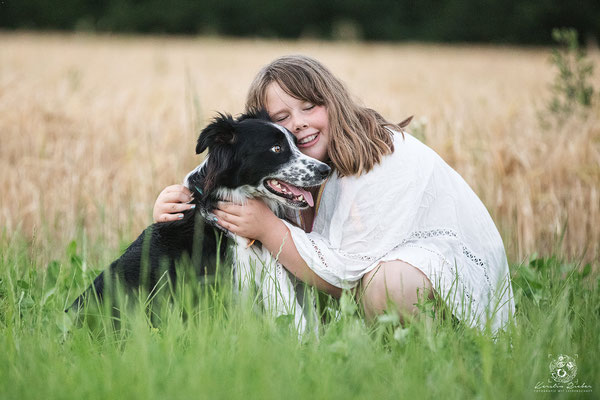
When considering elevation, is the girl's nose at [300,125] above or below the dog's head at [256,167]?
above

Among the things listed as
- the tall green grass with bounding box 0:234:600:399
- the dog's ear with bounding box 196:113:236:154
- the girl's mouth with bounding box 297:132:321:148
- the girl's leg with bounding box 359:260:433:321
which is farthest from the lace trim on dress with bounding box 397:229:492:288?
the dog's ear with bounding box 196:113:236:154

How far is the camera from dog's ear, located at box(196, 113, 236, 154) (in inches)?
113

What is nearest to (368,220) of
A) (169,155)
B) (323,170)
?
(323,170)

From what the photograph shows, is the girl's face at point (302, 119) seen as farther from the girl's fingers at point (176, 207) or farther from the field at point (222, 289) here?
the field at point (222, 289)

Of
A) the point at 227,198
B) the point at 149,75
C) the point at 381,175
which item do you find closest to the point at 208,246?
the point at 227,198

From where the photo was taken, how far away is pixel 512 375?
1.99 m

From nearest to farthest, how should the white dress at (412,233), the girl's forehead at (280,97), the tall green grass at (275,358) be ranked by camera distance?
the tall green grass at (275,358) → the white dress at (412,233) → the girl's forehead at (280,97)

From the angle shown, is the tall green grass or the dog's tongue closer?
the tall green grass

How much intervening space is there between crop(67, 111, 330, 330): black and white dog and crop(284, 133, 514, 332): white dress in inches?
8.4

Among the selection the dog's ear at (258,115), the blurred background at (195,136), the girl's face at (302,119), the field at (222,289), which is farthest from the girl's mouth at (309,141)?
the field at (222,289)

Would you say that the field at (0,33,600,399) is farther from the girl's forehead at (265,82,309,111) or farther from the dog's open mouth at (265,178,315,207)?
the girl's forehead at (265,82,309,111)

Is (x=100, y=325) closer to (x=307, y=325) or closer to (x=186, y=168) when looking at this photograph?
(x=307, y=325)

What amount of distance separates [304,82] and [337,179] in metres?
0.56

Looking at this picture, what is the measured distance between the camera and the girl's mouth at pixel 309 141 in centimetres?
318
